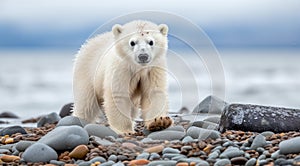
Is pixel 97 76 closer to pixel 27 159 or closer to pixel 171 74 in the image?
pixel 171 74

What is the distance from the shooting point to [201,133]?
553cm

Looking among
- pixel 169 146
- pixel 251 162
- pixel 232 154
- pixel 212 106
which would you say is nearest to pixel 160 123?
pixel 169 146

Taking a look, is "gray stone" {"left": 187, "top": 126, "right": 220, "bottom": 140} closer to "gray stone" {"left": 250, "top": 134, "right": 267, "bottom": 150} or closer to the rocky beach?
the rocky beach

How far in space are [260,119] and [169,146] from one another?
3.92 feet

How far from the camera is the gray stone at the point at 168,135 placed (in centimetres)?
550

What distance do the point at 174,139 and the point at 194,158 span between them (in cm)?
70

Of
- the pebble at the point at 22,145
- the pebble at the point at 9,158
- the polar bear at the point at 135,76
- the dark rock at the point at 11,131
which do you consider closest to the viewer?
the pebble at the point at 9,158

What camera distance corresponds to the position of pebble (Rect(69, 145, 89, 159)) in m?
5.20

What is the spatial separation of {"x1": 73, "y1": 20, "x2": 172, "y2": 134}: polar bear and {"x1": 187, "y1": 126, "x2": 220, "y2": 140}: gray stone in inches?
10.9

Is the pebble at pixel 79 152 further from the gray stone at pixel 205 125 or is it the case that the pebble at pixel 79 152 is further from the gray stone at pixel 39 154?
the gray stone at pixel 205 125

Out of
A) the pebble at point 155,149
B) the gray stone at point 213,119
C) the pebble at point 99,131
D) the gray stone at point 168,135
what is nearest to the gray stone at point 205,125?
the gray stone at point 213,119

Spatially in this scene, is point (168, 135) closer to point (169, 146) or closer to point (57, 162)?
point (169, 146)

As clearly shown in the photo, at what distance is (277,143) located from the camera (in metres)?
5.14

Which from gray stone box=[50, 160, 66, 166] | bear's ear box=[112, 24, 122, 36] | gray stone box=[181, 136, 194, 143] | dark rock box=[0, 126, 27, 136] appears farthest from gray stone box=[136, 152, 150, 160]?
dark rock box=[0, 126, 27, 136]
